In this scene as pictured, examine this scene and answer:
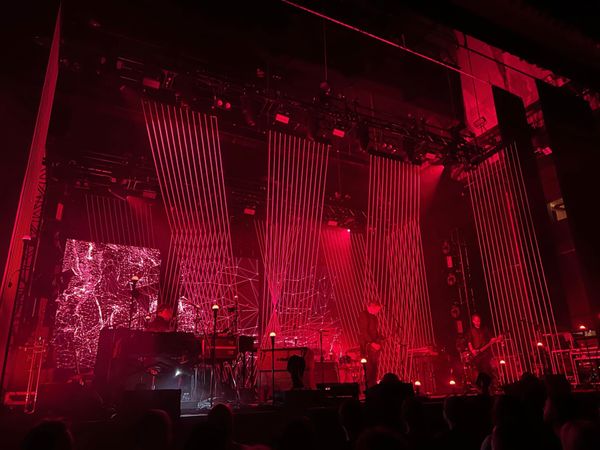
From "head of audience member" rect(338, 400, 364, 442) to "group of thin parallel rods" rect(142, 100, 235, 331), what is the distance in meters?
8.10

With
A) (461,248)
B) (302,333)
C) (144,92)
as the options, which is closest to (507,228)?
(461,248)

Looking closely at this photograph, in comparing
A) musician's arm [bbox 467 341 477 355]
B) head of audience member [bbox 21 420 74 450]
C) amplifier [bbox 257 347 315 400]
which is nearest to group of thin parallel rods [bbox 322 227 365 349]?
musician's arm [bbox 467 341 477 355]

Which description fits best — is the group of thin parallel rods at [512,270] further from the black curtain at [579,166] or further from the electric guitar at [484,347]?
the black curtain at [579,166]

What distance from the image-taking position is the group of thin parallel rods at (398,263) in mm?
12227

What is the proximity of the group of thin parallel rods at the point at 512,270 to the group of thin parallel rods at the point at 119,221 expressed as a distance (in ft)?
26.7

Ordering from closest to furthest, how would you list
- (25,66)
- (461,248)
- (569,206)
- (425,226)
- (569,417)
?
(569,417) < (25,66) < (569,206) < (461,248) < (425,226)

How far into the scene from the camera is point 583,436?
1.83m

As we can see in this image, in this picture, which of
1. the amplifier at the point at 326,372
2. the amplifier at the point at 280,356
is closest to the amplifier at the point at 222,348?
the amplifier at the point at 280,356

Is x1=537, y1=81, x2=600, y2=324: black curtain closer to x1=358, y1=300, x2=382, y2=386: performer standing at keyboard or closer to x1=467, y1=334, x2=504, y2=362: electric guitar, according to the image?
x1=467, y1=334, x2=504, y2=362: electric guitar

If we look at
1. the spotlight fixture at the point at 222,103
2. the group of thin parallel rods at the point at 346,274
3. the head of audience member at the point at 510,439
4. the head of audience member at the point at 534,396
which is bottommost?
the head of audience member at the point at 510,439

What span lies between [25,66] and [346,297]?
10532 millimetres

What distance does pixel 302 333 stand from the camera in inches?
498

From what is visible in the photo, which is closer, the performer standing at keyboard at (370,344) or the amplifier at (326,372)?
the performer standing at keyboard at (370,344)

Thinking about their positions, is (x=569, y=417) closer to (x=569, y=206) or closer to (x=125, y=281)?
(x=569, y=206)
